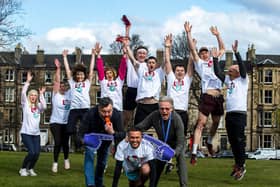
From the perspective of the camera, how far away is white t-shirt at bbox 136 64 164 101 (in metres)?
15.2

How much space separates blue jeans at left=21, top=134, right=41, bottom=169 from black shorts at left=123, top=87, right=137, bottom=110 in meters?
2.65

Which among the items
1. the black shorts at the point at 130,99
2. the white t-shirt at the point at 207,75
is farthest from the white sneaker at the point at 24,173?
the white t-shirt at the point at 207,75

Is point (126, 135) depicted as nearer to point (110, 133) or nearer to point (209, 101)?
point (110, 133)

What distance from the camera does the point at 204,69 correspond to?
49.9ft

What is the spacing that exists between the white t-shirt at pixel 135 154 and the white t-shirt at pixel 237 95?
417 centimetres

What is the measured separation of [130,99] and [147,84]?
1.42 meters

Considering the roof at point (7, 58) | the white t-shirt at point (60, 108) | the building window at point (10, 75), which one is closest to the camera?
the white t-shirt at point (60, 108)

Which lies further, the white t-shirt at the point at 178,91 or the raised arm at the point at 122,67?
the raised arm at the point at 122,67

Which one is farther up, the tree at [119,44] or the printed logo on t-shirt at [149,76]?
the tree at [119,44]

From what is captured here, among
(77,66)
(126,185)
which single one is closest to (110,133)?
(126,185)

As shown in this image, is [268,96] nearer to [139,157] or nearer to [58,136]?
[58,136]

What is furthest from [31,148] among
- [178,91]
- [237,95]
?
[237,95]

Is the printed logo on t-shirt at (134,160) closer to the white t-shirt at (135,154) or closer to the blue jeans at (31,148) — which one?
the white t-shirt at (135,154)

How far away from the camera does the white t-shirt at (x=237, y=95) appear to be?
1486cm
